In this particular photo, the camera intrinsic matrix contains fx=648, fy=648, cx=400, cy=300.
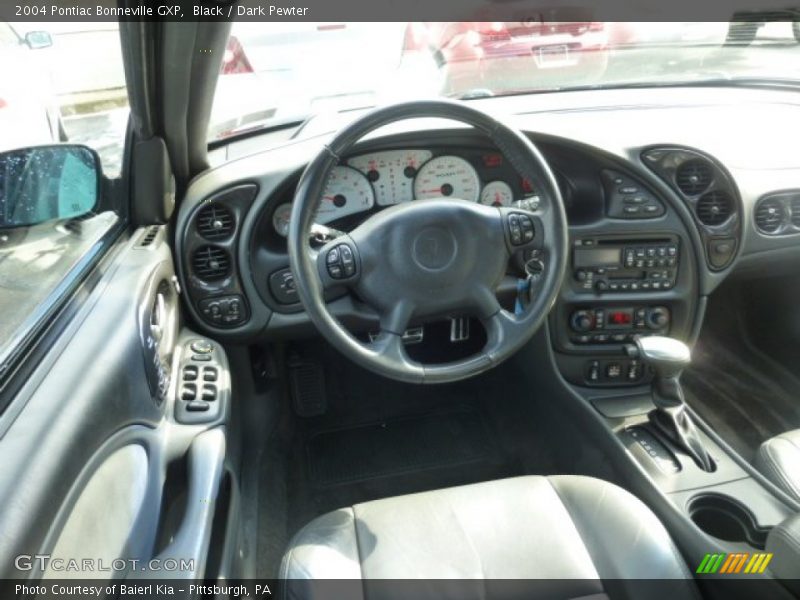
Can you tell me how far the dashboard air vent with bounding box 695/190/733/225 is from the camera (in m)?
2.21

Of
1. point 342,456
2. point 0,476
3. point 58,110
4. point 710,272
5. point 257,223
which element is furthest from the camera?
point 342,456

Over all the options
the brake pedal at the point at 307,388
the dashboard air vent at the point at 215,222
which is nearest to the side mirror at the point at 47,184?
the dashboard air vent at the point at 215,222

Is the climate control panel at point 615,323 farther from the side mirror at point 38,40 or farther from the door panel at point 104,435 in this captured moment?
the side mirror at point 38,40

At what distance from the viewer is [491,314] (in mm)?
1720

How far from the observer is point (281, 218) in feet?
7.02

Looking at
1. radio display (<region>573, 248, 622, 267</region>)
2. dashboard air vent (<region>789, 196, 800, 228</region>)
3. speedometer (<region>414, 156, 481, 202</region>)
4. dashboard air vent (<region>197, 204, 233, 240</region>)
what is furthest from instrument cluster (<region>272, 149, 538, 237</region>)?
dashboard air vent (<region>789, 196, 800, 228</region>)

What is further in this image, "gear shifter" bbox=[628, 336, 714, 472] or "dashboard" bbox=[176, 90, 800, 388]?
"dashboard" bbox=[176, 90, 800, 388]

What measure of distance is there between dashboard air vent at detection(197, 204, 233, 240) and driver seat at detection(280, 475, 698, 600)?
37.7 inches

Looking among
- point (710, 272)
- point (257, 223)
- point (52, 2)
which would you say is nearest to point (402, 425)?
point (257, 223)

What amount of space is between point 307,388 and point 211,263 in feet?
2.97

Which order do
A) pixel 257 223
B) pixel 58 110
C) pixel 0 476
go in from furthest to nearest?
pixel 257 223 → pixel 58 110 → pixel 0 476

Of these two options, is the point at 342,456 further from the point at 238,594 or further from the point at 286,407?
the point at 238,594

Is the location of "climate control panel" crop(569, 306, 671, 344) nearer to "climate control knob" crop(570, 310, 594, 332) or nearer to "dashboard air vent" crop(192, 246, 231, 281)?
"climate control knob" crop(570, 310, 594, 332)

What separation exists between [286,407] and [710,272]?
5.66ft
